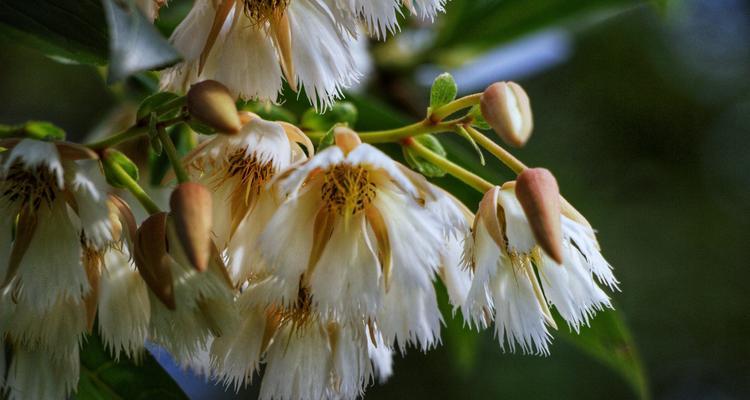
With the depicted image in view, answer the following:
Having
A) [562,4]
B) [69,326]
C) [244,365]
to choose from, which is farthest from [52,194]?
[562,4]

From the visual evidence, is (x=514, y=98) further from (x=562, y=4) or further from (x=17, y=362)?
(x=562, y=4)

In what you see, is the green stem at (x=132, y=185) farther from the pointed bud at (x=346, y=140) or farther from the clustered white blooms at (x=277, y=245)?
the pointed bud at (x=346, y=140)

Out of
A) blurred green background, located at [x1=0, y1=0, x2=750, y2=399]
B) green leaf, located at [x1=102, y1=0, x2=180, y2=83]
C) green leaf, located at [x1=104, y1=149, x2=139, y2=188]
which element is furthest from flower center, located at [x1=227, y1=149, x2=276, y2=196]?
blurred green background, located at [x1=0, y1=0, x2=750, y2=399]

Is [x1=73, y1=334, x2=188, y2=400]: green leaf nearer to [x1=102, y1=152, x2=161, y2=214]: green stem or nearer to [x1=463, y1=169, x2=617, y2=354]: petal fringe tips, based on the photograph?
[x1=102, y1=152, x2=161, y2=214]: green stem

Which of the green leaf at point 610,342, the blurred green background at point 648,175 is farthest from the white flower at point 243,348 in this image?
the blurred green background at point 648,175

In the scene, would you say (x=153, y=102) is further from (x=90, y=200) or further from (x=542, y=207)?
(x=542, y=207)
